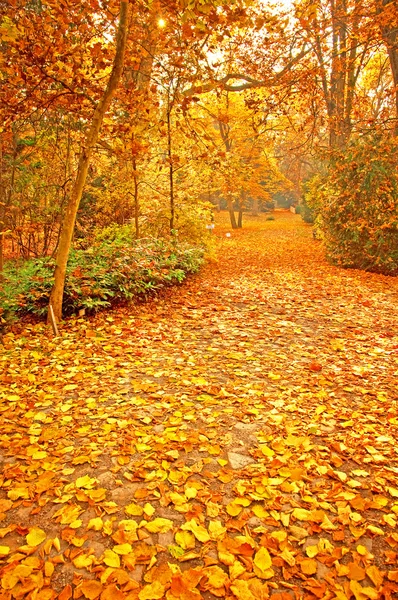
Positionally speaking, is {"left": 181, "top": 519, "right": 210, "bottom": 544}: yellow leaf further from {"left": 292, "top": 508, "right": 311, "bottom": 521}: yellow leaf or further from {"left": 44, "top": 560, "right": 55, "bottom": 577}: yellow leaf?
{"left": 44, "top": 560, "right": 55, "bottom": 577}: yellow leaf

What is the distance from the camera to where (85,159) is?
16.1 feet

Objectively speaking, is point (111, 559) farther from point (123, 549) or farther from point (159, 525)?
point (159, 525)

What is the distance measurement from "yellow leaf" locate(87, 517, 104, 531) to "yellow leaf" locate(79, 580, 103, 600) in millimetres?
323

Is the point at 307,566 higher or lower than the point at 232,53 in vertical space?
lower

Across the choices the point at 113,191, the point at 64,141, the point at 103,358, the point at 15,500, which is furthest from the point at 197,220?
the point at 15,500

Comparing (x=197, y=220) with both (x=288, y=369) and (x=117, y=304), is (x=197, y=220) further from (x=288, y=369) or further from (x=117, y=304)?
(x=288, y=369)

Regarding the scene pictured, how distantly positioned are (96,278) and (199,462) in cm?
410

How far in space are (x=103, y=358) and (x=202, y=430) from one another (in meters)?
1.89

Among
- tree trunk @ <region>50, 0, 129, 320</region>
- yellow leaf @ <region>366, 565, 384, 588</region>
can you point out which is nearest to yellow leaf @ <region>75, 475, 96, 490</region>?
yellow leaf @ <region>366, 565, 384, 588</region>

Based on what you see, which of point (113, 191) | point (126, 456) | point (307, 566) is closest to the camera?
point (307, 566)

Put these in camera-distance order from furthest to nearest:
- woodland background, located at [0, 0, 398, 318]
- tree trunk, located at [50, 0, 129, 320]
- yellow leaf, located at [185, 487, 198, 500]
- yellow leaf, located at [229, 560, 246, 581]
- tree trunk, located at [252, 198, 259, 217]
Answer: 1. tree trunk, located at [252, 198, 259, 217]
2. woodland background, located at [0, 0, 398, 318]
3. tree trunk, located at [50, 0, 129, 320]
4. yellow leaf, located at [185, 487, 198, 500]
5. yellow leaf, located at [229, 560, 246, 581]

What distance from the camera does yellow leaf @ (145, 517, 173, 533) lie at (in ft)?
7.23

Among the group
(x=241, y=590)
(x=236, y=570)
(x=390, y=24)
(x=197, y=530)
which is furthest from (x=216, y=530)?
(x=390, y=24)

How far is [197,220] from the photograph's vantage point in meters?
10.3
